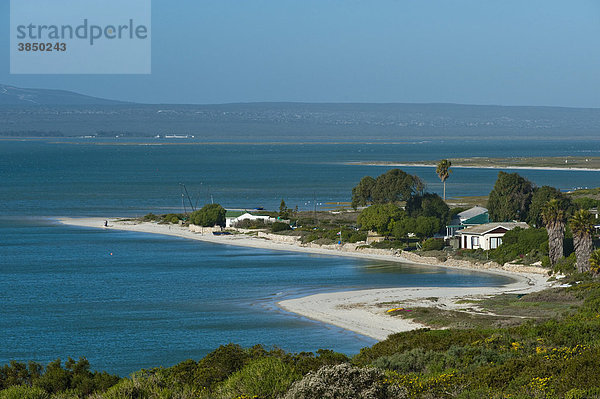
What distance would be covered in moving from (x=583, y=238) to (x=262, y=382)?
36131 millimetres

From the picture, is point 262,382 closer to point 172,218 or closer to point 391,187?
point 391,187

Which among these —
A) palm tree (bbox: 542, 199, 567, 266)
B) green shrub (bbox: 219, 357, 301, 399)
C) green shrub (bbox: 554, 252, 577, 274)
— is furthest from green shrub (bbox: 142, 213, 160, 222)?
green shrub (bbox: 219, 357, 301, 399)

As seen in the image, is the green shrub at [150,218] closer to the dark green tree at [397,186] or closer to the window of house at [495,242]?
the dark green tree at [397,186]

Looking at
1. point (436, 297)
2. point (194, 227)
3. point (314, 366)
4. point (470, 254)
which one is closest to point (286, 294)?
point (436, 297)

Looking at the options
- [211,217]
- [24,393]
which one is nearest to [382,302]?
[24,393]

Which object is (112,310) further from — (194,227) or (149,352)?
(194,227)

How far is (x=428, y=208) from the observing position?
7956cm

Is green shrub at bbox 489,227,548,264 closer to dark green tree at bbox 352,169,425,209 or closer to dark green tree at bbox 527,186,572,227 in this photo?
dark green tree at bbox 527,186,572,227

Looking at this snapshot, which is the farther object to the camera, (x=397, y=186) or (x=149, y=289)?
(x=397, y=186)

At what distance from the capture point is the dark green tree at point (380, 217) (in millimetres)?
76250

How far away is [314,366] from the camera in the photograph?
25.6 metres

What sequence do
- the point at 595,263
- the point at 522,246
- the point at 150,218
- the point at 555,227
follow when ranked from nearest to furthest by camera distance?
the point at 595,263 < the point at 555,227 < the point at 522,246 < the point at 150,218

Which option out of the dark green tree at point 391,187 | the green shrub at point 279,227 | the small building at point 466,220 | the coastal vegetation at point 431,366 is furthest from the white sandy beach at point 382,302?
the green shrub at point 279,227

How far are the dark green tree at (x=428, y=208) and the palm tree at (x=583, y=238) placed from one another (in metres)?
24.2
